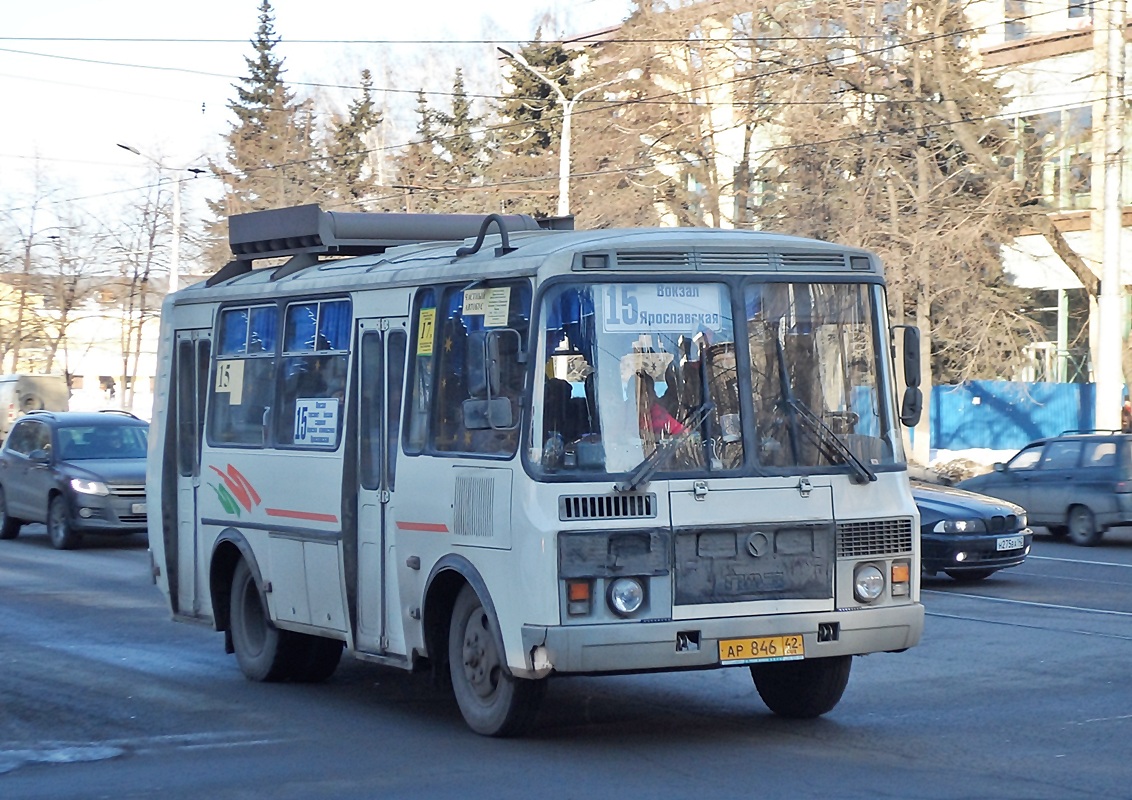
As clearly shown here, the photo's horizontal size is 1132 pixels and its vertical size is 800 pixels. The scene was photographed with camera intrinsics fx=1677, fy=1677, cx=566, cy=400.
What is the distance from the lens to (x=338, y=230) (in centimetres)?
1152

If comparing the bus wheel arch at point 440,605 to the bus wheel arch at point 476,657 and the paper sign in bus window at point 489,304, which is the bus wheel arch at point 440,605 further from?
the paper sign in bus window at point 489,304

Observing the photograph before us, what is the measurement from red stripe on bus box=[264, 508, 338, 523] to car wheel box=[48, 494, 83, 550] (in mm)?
11473

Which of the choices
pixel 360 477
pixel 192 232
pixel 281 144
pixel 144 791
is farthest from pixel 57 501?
pixel 281 144

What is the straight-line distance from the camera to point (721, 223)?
41.7m

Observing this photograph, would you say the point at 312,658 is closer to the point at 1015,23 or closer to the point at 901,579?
the point at 901,579

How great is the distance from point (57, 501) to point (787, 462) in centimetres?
1536

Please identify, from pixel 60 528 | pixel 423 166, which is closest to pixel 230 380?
pixel 60 528

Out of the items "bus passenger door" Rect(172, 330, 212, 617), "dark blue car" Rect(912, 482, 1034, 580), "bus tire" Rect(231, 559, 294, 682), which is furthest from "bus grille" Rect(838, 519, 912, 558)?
"dark blue car" Rect(912, 482, 1034, 580)

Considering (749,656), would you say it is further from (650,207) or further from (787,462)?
(650,207)

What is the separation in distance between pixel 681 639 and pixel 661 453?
92cm

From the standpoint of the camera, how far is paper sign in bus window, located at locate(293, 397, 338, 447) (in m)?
10.3

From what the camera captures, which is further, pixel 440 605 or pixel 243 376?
pixel 243 376

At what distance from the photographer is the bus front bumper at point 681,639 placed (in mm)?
8086

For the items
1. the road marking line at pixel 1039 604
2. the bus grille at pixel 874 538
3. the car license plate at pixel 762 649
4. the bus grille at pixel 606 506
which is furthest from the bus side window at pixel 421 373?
the road marking line at pixel 1039 604
